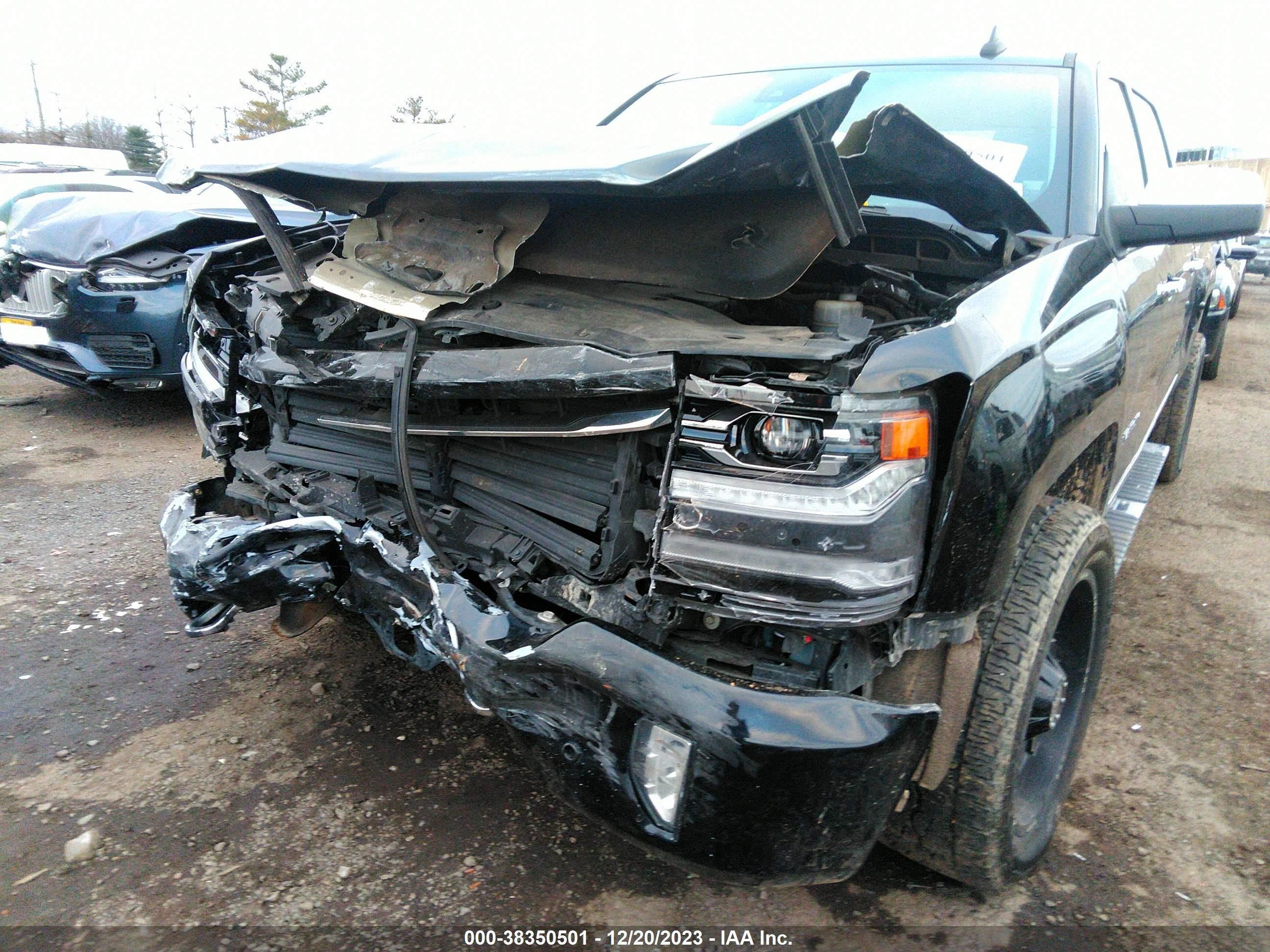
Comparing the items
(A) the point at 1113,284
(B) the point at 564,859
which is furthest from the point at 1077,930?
(A) the point at 1113,284

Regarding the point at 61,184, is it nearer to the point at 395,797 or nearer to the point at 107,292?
the point at 107,292

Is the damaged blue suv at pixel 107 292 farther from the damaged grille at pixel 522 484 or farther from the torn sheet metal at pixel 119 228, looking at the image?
the damaged grille at pixel 522 484

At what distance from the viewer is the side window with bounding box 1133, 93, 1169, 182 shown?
3.38 meters

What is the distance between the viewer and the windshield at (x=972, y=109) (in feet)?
8.13

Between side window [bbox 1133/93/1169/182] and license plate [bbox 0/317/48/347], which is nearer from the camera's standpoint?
side window [bbox 1133/93/1169/182]

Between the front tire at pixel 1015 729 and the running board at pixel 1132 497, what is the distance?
411 millimetres

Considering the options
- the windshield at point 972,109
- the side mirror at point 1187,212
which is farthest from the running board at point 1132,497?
the windshield at point 972,109

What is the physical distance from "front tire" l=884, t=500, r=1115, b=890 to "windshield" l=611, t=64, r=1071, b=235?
0.91m

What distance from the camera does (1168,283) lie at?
300 cm

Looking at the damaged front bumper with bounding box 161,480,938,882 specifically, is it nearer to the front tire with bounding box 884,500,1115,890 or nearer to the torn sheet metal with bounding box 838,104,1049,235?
the front tire with bounding box 884,500,1115,890

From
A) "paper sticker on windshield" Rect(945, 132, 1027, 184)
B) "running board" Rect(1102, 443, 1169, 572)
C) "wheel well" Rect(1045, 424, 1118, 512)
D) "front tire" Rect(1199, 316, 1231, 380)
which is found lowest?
"front tire" Rect(1199, 316, 1231, 380)

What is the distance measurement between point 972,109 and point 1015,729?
1.96 meters

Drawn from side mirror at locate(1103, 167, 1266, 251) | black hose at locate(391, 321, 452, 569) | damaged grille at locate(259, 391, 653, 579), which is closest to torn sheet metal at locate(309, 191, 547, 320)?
black hose at locate(391, 321, 452, 569)

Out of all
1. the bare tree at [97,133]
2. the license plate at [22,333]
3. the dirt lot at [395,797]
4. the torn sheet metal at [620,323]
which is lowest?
the dirt lot at [395,797]
